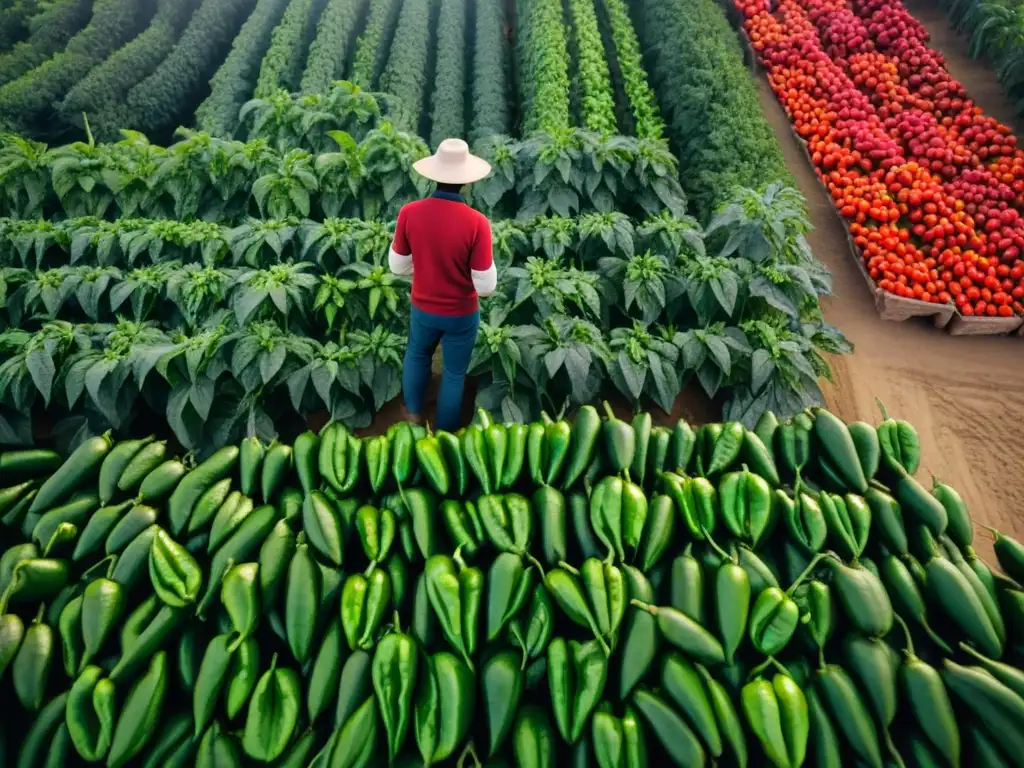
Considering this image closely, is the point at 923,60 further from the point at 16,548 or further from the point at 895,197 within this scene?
the point at 16,548

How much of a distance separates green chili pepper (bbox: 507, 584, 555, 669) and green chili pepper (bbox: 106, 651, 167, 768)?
948 mm

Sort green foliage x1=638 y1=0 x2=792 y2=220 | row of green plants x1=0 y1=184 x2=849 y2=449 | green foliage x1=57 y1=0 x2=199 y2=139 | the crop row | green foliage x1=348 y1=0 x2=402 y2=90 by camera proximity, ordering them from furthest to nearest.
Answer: green foliage x1=348 y1=0 x2=402 y2=90 → green foliage x1=57 y1=0 x2=199 y2=139 → green foliage x1=638 y1=0 x2=792 y2=220 → the crop row → row of green plants x1=0 y1=184 x2=849 y2=449

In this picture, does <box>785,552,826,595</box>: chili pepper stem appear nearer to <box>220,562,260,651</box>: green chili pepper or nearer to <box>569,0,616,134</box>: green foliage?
<box>220,562,260,651</box>: green chili pepper

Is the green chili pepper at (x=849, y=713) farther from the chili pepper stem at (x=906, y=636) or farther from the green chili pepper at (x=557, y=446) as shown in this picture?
the green chili pepper at (x=557, y=446)

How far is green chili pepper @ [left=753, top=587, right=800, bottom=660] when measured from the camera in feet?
5.64

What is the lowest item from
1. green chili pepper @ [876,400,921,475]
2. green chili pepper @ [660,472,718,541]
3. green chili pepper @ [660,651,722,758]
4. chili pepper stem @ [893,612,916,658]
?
green chili pepper @ [660,651,722,758]

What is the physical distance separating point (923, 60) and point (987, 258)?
293cm

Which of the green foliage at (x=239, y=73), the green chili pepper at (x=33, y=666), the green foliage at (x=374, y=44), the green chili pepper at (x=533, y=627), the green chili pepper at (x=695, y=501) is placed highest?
the green chili pepper at (x=695, y=501)

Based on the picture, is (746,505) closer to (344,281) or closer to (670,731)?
(670,731)

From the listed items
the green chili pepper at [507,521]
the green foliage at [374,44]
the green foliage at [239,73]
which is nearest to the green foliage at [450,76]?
the green foliage at [374,44]

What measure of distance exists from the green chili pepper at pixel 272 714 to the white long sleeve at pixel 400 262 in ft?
6.32

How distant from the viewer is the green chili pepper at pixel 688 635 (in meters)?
1.70

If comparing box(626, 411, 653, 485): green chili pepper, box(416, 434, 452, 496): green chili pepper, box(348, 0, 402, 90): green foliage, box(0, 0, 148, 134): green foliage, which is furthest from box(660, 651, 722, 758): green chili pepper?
box(0, 0, 148, 134): green foliage

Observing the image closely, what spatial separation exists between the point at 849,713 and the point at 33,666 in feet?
7.12
